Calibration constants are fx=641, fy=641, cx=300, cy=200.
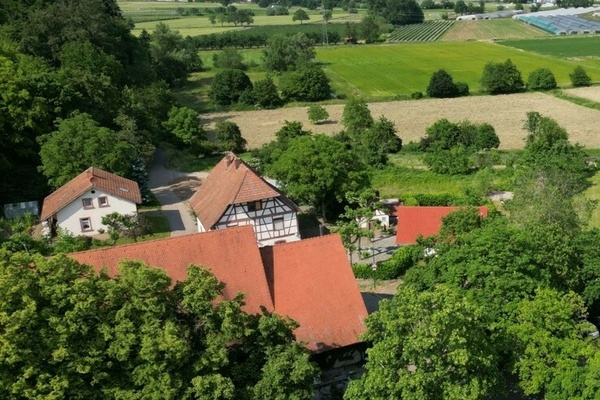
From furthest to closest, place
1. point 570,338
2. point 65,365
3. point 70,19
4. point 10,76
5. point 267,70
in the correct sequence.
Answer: point 267,70 → point 70,19 → point 10,76 → point 570,338 → point 65,365

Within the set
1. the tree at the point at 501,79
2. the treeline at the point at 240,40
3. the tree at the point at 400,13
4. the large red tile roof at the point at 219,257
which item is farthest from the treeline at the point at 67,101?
the tree at the point at 400,13

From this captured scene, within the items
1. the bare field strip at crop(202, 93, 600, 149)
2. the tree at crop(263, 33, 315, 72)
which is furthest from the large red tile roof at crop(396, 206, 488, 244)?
the tree at crop(263, 33, 315, 72)

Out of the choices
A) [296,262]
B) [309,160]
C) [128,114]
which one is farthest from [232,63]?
[296,262]

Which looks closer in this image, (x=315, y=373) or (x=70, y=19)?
(x=315, y=373)

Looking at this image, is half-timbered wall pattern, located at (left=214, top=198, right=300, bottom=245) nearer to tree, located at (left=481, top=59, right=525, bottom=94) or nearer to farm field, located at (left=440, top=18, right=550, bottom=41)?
tree, located at (left=481, top=59, right=525, bottom=94)

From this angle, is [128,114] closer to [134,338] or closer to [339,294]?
[339,294]

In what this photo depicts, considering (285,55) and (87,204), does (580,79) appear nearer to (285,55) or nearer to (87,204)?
(285,55)
